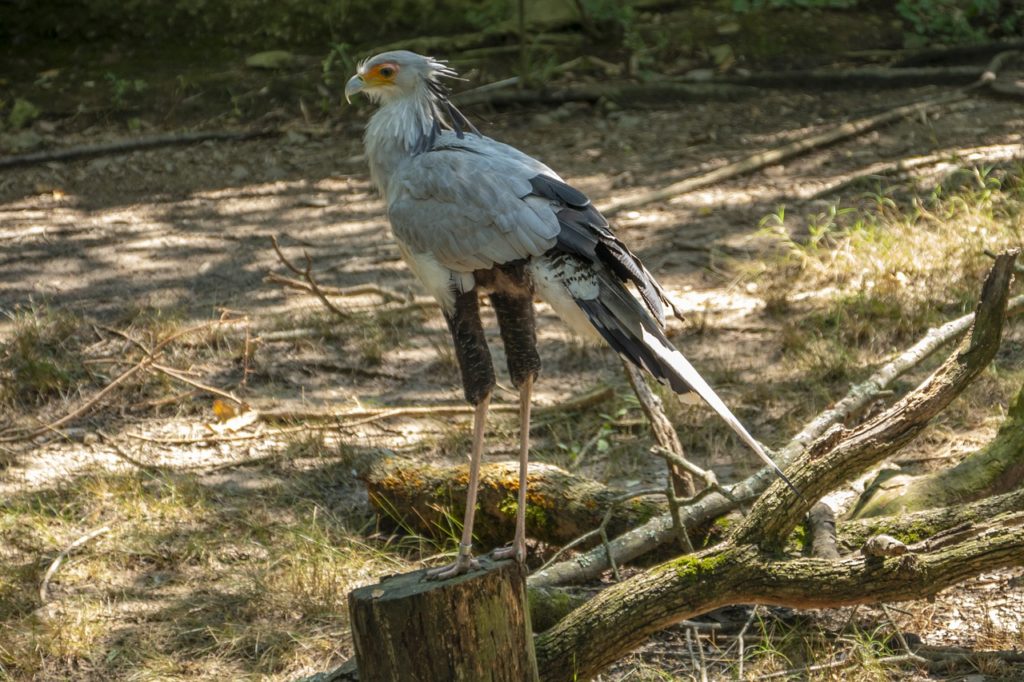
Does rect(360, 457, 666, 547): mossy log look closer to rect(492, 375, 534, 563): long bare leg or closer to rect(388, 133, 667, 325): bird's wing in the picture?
rect(492, 375, 534, 563): long bare leg

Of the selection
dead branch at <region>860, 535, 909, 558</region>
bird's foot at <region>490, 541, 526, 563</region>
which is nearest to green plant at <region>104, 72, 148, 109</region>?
bird's foot at <region>490, 541, 526, 563</region>

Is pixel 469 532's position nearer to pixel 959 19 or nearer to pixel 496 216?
pixel 496 216

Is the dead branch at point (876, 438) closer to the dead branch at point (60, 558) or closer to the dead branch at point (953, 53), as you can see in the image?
the dead branch at point (60, 558)

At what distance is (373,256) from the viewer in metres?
7.14

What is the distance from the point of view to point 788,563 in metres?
3.33

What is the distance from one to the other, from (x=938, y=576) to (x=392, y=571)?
6.31 feet

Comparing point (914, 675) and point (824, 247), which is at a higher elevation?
point (824, 247)

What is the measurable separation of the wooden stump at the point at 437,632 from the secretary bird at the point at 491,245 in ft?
0.53

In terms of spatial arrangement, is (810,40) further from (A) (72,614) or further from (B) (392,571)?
(A) (72,614)

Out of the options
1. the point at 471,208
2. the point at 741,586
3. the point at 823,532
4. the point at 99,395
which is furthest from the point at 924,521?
the point at 99,395

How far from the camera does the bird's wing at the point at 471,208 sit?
3.31m

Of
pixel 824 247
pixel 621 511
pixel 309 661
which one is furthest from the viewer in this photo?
pixel 824 247

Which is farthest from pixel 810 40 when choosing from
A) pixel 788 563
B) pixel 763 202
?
pixel 788 563

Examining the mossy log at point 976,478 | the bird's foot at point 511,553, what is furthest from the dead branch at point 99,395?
the mossy log at point 976,478
